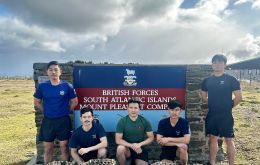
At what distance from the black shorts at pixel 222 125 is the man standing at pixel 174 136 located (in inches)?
26.9

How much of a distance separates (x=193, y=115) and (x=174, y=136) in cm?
210

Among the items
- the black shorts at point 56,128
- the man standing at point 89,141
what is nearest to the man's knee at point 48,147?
the black shorts at point 56,128

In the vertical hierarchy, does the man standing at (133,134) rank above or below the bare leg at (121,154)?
above

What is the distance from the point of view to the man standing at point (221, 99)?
24.5 ft

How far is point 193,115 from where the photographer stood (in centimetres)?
930

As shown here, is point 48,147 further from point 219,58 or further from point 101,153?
point 219,58

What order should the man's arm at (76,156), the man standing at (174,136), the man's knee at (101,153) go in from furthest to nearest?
the man standing at (174,136), the man's knee at (101,153), the man's arm at (76,156)

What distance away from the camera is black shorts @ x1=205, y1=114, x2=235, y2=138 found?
7.58 m

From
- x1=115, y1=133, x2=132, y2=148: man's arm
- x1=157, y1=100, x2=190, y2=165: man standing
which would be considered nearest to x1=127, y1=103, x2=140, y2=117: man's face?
x1=115, y1=133, x2=132, y2=148: man's arm

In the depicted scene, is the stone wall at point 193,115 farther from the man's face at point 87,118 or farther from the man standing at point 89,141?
the man's face at point 87,118

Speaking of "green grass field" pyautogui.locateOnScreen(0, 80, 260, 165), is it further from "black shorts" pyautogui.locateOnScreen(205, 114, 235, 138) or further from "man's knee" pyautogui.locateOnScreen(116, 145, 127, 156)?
"man's knee" pyautogui.locateOnScreen(116, 145, 127, 156)

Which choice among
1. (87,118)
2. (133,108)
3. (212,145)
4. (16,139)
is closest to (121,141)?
(133,108)

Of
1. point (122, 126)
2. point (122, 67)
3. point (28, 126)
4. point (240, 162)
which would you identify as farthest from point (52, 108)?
point (28, 126)

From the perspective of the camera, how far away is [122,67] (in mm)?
9086
